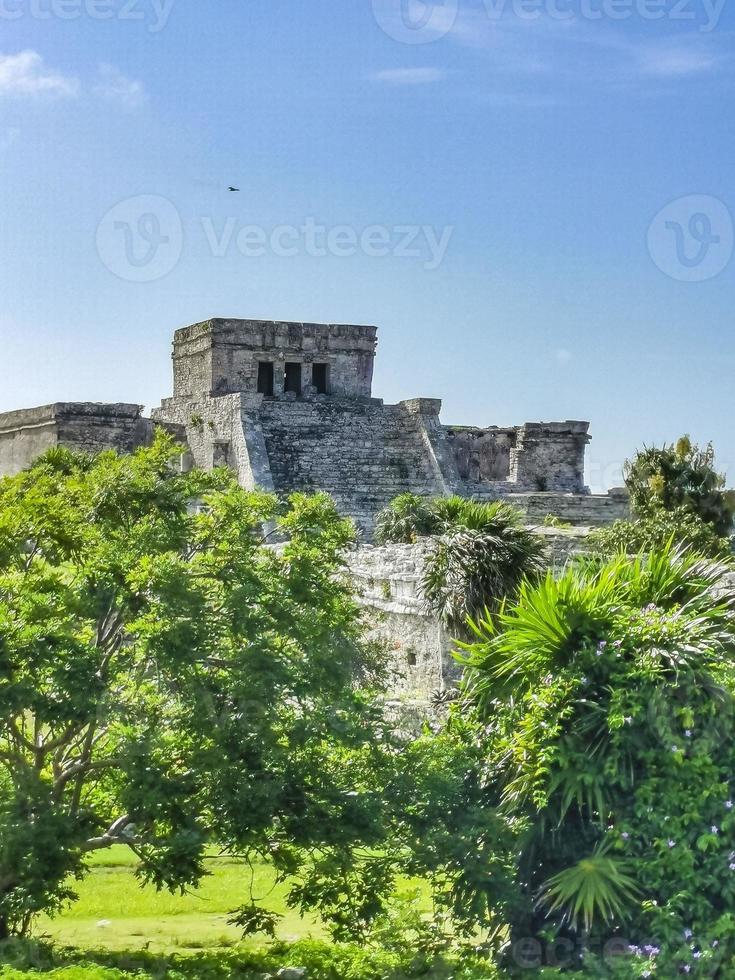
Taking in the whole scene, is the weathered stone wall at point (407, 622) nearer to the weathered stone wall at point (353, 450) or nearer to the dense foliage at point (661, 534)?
the dense foliage at point (661, 534)

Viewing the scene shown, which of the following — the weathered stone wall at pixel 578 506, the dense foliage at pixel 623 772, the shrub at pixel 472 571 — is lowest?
the dense foliage at pixel 623 772

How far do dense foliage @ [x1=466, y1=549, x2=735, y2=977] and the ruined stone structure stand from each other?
16.3 meters

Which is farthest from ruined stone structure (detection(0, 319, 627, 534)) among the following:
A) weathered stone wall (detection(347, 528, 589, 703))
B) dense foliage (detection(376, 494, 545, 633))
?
dense foliage (detection(376, 494, 545, 633))

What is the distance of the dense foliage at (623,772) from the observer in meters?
6.98

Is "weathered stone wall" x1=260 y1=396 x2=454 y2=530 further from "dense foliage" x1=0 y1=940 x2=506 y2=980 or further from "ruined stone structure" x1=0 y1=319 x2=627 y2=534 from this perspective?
"dense foliage" x1=0 y1=940 x2=506 y2=980

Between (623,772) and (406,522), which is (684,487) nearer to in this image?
(406,522)

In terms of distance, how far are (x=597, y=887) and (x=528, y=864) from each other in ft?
2.14

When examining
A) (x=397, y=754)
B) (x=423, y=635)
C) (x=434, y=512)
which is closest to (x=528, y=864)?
(x=397, y=754)

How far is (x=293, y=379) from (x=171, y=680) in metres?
23.7

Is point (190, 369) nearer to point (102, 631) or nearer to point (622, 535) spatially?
point (622, 535)

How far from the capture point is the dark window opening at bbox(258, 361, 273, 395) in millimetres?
30688

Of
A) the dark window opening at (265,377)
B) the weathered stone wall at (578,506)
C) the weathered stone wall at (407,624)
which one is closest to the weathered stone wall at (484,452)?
the weathered stone wall at (578,506)

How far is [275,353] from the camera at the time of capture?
3056cm

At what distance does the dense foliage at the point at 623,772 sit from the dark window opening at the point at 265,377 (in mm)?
23168
